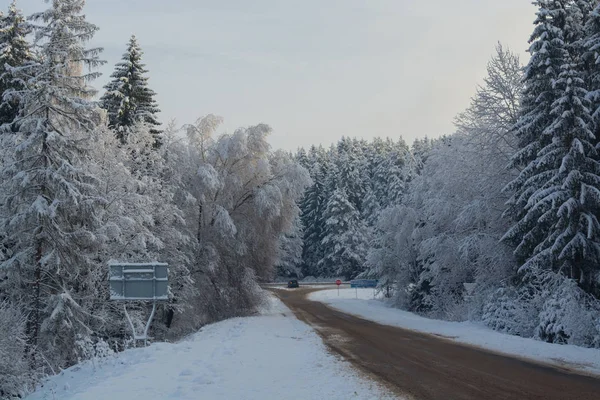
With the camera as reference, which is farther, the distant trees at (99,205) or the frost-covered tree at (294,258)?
the frost-covered tree at (294,258)

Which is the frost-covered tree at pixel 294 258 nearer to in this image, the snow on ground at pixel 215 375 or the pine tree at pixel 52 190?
the pine tree at pixel 52 190

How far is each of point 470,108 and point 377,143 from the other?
70794mm

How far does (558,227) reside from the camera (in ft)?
56.7

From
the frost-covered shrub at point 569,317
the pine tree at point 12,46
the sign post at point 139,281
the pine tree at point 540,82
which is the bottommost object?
the frost-covered shrub at point 569,317

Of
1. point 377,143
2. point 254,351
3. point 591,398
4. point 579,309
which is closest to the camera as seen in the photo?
point 591,398

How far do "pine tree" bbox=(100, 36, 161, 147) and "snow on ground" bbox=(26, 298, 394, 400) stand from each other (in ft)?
65.7

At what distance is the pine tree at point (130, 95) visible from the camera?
105 feet

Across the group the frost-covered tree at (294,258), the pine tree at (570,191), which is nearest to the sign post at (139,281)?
the pine tree at (570,191)

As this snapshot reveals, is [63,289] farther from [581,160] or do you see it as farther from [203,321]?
[581,160]

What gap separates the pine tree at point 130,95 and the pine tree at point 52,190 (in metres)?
12.4

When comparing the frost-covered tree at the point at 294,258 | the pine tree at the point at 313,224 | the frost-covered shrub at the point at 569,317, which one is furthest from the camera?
the pine tree at the point at 313,224

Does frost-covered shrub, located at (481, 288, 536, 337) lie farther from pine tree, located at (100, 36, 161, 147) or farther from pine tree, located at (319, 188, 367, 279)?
pine tree, located at (319, 188, 367, 279)

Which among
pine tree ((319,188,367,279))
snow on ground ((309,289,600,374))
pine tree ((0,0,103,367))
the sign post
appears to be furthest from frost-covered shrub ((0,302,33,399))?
pine tree ((319,188,367,279))

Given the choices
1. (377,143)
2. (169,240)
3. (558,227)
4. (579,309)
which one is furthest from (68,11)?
(377,143)
